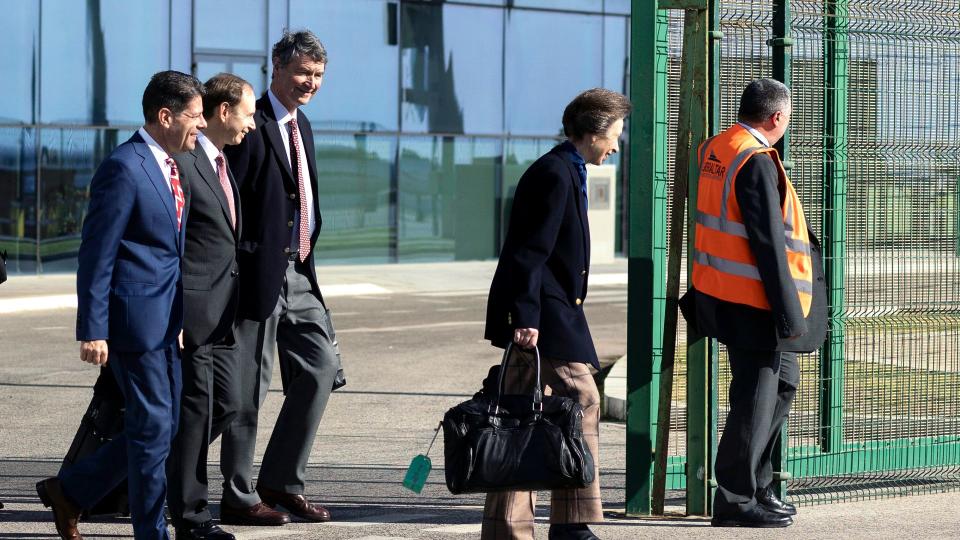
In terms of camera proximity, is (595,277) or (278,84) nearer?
(278,84)

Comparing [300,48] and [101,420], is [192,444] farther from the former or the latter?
[300,48]

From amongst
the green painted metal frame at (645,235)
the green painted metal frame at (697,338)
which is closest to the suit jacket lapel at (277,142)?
the green painted metal frame at (645,235)

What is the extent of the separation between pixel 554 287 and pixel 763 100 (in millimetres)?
1217

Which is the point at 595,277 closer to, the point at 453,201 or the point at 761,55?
the point at 453,201

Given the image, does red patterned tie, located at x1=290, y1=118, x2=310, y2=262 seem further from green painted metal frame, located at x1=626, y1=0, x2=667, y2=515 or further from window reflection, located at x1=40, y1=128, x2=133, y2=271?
window reflection, located at x1=40, y1=128, x2=133, y2=271

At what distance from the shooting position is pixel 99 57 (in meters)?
24.4

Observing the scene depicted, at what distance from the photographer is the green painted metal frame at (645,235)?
21.0ft

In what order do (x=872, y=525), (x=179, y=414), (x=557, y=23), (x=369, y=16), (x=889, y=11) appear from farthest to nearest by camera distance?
(x=557, y=23) < (x=369, y=16) < (x=889, y=11) < (x=872, y=525) < (x=179, y=414)

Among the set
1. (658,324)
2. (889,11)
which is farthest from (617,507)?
(889,11)

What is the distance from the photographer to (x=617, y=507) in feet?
22.7

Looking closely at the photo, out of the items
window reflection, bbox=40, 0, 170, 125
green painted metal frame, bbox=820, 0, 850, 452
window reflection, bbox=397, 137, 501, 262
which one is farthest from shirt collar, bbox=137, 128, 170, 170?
window reflection, bbox=397, 137, 501, 262

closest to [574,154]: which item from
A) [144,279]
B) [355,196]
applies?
[144,279]

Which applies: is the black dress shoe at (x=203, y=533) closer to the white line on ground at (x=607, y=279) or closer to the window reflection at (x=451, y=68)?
the white line on ground at (x=607, y=279)

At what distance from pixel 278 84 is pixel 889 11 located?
8.90 feet
